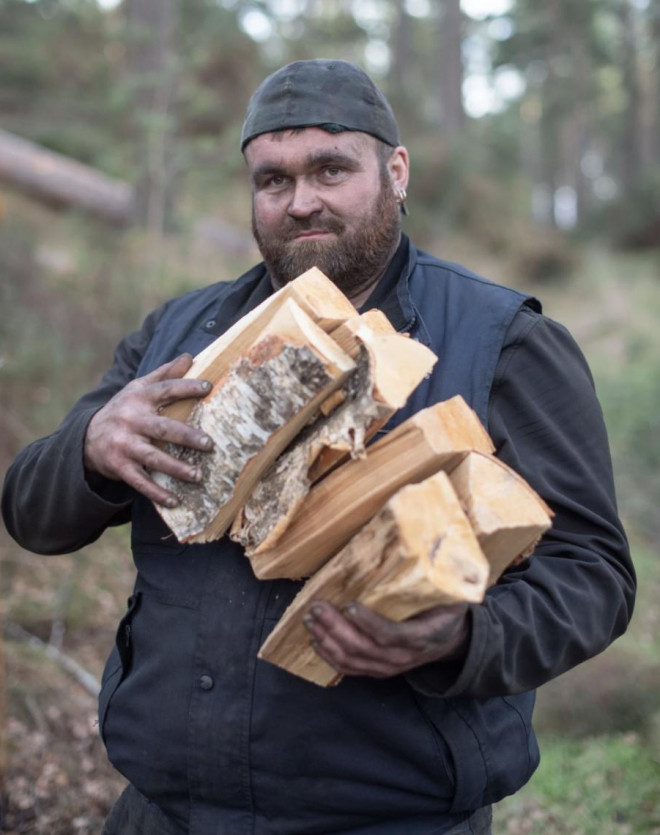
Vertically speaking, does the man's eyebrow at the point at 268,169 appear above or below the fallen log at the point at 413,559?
above

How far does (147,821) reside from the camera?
82.8 inches

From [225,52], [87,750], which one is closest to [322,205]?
[87,750]

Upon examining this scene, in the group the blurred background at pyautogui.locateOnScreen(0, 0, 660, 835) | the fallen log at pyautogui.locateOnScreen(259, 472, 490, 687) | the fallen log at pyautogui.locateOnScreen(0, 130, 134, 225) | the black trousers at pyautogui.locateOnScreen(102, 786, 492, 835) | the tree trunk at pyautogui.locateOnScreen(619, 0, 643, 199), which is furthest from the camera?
the tree trunk at pyautogui.locateOnScreen(619, 0, 643, 199)

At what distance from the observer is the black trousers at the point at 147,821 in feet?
6.34

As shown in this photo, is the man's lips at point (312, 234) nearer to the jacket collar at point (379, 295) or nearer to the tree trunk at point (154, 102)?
the jacket collar at point (379, 295)

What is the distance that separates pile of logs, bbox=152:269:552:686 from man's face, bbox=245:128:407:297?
0.54 meters

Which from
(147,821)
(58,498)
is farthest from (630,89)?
(147,821)

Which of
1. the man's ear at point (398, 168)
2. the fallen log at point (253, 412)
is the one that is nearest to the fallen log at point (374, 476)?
the fallen log at point (253, 412)

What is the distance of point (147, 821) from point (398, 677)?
0.81 m

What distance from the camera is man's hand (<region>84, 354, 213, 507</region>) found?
5.66 ft

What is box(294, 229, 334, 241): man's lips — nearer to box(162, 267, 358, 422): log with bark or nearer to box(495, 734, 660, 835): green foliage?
box(162, 267, 358, 422): log with bark

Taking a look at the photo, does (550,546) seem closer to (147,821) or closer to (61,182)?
(147,821)

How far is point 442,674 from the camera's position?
1649 mm

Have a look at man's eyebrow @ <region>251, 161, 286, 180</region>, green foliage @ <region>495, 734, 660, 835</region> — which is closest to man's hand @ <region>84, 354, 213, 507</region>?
man's eyebrow @ <region>251, 161, 286, 180</region>
